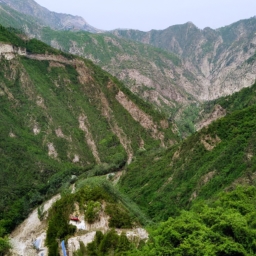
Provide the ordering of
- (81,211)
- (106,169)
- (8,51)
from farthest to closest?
1. (8,51)
2. (106,169)
3. (81,211)

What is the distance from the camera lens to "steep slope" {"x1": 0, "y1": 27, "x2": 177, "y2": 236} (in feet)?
282

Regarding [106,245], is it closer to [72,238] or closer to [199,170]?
[72,238]

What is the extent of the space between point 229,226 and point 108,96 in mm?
102888

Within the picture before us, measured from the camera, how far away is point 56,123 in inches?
4254

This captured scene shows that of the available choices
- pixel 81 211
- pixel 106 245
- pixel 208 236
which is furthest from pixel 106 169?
pixel 208 236

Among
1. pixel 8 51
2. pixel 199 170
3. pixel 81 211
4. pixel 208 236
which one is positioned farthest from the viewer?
pixel 8 51

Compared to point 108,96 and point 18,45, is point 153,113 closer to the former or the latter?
point 108,96

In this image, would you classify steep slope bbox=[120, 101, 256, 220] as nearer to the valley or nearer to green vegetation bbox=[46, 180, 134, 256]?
the valley

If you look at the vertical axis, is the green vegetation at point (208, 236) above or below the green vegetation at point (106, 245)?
above

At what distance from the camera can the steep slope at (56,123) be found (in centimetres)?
8588

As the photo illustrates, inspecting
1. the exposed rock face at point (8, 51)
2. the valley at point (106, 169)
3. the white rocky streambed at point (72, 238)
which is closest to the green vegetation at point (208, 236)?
the valley at point (106, 169)

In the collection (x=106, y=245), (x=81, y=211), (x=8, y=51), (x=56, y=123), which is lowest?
(x=106, y=245)

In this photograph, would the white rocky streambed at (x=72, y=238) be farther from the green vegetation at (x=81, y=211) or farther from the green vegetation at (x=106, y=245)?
the green vegetation at (x=106, y=245)

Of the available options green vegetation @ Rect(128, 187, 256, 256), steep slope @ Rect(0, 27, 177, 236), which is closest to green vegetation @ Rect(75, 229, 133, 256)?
green vegetation @ Rect(128, 187, 256, 256)
